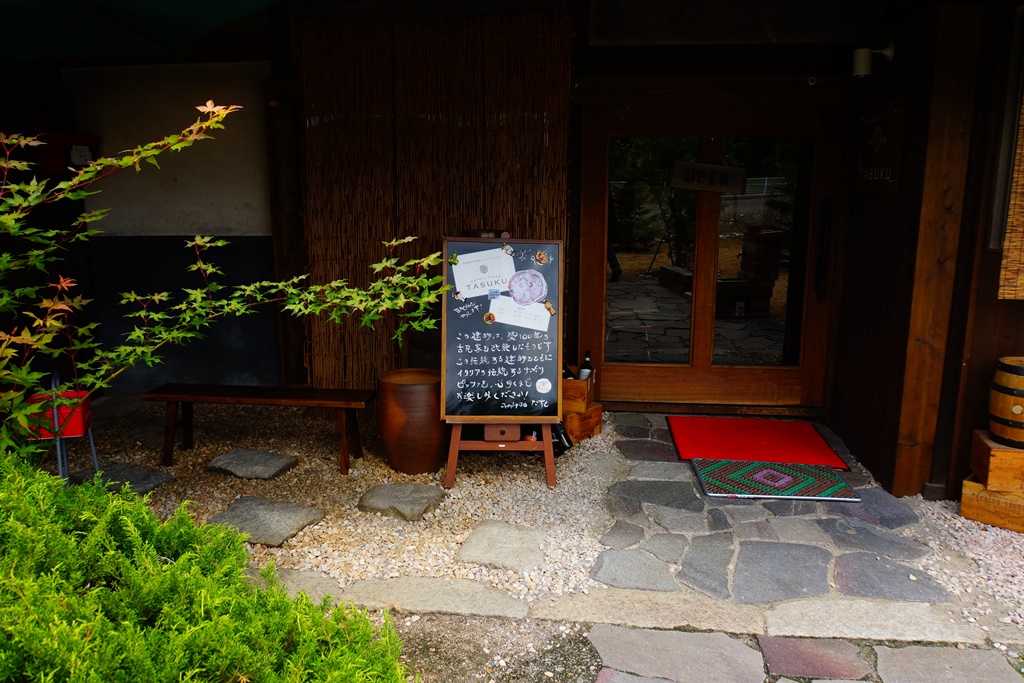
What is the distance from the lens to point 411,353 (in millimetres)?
6621

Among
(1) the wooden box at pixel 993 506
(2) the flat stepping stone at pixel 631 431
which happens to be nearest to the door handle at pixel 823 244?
(2) the flat stepping stone at pixel 631 431

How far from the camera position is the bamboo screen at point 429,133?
6.14m

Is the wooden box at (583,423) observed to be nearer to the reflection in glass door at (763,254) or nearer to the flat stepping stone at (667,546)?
the reflection in glass door at (763,254)

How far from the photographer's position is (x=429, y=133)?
20.7 ft

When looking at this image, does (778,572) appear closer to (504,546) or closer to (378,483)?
(504,546)

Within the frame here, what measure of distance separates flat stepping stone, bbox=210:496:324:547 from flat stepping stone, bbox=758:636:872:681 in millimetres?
2795

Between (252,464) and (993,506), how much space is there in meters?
5.16

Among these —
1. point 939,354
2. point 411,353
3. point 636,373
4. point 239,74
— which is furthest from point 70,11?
point 939,354

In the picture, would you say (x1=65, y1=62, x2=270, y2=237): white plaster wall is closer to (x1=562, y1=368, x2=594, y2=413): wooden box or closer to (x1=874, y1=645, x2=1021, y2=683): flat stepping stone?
(x1=562, y1=368, x2=594, y2=413): wooden box

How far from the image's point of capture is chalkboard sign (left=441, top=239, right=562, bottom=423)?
18.0ft

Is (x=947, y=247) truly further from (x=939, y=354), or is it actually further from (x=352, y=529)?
(x=352, y=529)

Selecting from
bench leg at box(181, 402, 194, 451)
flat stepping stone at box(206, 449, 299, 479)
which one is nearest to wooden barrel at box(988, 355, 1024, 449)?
flat stepping stone at box(206, 449, 299, 479)

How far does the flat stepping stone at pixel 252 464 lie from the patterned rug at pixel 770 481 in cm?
315

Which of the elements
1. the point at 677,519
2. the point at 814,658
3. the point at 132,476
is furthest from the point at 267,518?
the point at 814,658
